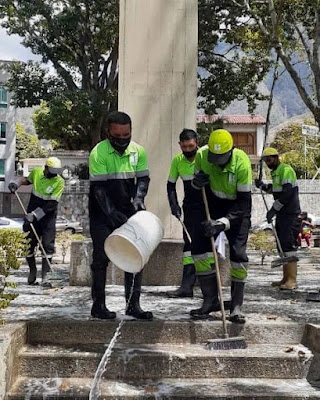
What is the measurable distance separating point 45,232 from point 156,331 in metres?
3.56

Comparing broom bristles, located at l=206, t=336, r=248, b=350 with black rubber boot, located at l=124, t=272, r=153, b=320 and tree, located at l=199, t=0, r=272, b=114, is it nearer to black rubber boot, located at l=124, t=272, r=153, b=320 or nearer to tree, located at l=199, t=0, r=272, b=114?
black rubber boot, located at l=124, t=272, r=153, b=320

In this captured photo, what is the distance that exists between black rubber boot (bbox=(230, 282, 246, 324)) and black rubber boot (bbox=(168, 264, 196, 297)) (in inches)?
51.8

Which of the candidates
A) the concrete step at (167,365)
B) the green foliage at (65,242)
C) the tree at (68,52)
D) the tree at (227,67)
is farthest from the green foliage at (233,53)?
the concrete step at (167,365)

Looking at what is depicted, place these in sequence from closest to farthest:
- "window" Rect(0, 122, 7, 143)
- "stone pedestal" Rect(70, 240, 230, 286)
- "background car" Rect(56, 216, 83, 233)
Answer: "stone pedestal" Rect(70, 240, 230, 286)
"background car" Rect(56, 216, 83, 233)
"window" Rect(0, 122, 7, 143)

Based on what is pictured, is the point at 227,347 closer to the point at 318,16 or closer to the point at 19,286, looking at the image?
the point at 19,286

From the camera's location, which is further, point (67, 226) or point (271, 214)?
point (67, 226)

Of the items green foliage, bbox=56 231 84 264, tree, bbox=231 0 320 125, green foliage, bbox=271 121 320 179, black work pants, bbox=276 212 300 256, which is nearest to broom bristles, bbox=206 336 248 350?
black work pants, bbox=276 212 300 256

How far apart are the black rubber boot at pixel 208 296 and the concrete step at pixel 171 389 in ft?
2.89

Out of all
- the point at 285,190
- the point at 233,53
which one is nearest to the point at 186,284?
the point at 285,190

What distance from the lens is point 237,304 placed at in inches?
203

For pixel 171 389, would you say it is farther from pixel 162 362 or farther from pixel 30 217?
pixel 30 217

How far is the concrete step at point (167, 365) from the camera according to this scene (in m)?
4.42

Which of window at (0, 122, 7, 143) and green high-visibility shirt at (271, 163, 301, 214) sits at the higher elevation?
window at (0, 122, 7, 143)

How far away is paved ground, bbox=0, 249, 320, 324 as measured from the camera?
17.4 feet
